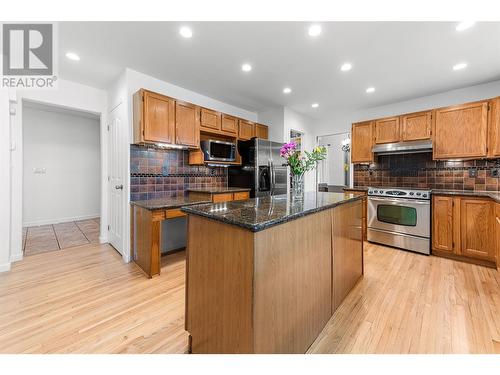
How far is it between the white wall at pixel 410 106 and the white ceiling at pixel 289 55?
0.18 m

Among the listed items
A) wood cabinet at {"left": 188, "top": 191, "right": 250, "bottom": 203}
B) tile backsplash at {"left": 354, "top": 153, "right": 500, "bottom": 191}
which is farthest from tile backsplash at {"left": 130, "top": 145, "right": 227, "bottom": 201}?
tile backsplash at {"left": 354, "top": 153, "right": 500, "bottom": 191}

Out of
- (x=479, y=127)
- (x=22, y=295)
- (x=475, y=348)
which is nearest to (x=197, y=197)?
(x=22, y=295)

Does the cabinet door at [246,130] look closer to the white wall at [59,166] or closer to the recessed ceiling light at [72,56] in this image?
Result: the recessed ceiling light at [72,56]

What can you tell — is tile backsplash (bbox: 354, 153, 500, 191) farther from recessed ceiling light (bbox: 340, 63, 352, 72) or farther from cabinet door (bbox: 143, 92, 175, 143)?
cabinet door (bbox: 143, 92, 175, 143)

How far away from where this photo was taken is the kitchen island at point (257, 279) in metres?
1.02

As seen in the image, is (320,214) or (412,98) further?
(412,98)

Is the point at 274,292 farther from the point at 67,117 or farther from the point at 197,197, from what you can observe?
the point at 67,117

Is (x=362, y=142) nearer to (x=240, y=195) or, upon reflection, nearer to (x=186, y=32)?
(x=240, y=195)

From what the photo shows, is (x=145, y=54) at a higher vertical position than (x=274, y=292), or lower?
higher

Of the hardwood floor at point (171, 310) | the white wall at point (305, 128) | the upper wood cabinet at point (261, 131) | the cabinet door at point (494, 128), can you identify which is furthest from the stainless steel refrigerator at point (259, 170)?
the cabinet door at point (494, 128)

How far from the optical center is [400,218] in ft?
11.1

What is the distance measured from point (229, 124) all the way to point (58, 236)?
12.5 feet

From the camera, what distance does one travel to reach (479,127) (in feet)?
9.78
